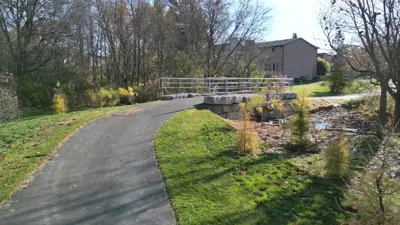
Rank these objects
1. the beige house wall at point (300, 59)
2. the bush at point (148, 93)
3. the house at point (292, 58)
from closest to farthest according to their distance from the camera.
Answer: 1. the bush at point (148, 93)
2. the house at point (292, 58)
3. the beige house wall at point (300, 59)

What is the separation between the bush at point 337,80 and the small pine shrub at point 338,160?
22.8 metres

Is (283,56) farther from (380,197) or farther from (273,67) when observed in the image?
(380,197)

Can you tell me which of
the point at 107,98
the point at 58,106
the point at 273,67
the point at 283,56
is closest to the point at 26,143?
the point at 58,106

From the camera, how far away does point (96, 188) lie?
518cm

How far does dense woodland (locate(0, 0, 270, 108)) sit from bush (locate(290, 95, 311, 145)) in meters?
10.6

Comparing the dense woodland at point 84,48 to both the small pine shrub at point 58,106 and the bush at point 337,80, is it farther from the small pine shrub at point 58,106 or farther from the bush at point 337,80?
the bush at point 337,80

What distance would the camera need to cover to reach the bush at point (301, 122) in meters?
8.56

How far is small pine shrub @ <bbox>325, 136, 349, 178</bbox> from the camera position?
20.6 ft

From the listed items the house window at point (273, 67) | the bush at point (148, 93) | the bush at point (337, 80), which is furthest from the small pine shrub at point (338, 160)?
the house window at point (273, 67)

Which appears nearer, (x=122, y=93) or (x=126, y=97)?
(x=122, y=93)

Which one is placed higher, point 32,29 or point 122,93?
point 32,29

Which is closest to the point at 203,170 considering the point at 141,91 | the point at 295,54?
the point at 141,91

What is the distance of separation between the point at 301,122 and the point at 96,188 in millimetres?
6045

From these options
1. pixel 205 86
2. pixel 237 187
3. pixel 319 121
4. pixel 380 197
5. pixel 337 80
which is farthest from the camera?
pixel 337 80
